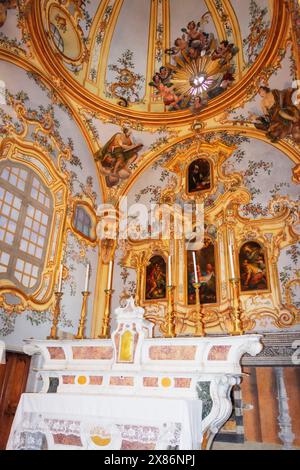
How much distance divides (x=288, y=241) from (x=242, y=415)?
3983mm

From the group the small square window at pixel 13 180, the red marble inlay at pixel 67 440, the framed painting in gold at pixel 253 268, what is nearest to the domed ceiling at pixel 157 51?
the small square window at pixel 13 180

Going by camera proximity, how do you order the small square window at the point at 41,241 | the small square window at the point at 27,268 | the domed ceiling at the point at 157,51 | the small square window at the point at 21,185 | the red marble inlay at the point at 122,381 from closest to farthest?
Answer: the red marble inlay at the point at 122,381, the small square window at the point at 27,268, the small square window at the point at 21,185, the small square window at the point at 41,241, the domed ceiling at the point at 157,51

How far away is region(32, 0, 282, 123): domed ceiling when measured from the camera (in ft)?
29.4

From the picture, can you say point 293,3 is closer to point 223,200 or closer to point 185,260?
point 223,200

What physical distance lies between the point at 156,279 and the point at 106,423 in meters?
4.97

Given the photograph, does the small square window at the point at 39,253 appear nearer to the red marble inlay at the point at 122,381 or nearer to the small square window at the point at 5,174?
the small square window at the point at 5,174

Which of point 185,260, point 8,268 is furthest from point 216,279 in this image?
point 8,268

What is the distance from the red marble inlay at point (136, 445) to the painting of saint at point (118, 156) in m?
7.51

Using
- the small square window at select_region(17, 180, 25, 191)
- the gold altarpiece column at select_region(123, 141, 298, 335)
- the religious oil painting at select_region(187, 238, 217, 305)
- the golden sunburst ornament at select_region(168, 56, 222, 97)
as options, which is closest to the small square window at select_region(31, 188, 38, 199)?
the small square window at select_region(17, 180, 25, 191)

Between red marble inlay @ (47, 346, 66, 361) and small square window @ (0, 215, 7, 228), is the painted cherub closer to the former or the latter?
small square window @ (0, 215, 7, 228)

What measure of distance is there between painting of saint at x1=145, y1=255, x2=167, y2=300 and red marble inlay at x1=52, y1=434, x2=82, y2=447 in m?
4.65

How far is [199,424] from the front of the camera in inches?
175

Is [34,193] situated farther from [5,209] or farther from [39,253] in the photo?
[39,253]

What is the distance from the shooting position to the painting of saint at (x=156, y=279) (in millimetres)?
8852
